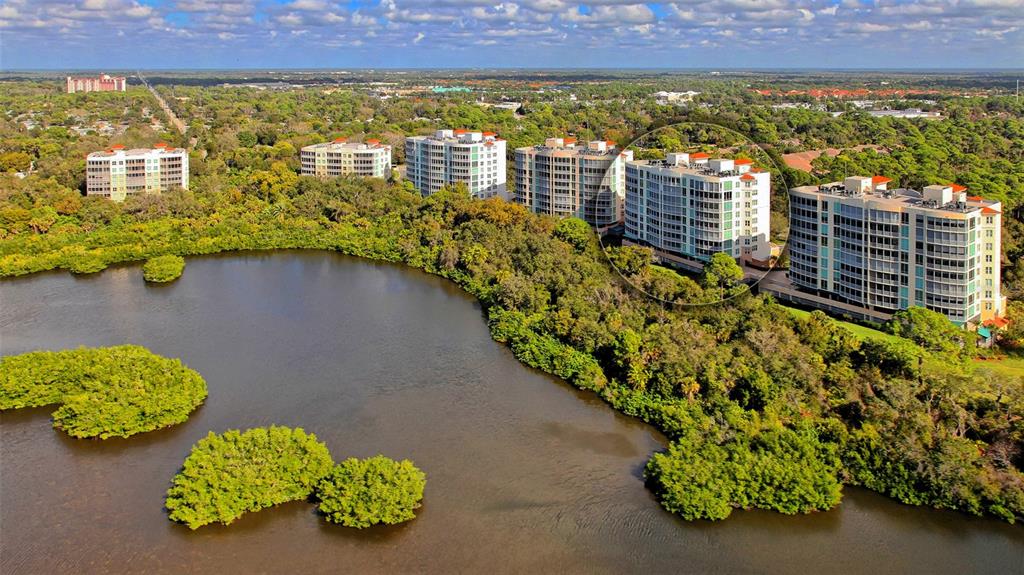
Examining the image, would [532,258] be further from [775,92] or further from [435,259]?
[775,92]

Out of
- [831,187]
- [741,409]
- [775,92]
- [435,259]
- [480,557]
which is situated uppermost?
[775,92]

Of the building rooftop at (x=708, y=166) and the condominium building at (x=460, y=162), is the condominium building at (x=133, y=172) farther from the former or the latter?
the building rooftop at (x=708, y=166)

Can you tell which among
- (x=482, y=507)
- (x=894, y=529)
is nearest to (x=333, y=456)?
(x=482, y=507)

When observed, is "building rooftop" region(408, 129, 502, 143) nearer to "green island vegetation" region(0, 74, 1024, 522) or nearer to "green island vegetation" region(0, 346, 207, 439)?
"green island vegetation" region(0, 74, 1024, 522)

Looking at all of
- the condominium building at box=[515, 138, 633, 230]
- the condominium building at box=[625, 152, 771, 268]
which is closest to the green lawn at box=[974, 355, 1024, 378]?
the condominium building at box=[625, 152, 771, 268]

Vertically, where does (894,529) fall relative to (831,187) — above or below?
below

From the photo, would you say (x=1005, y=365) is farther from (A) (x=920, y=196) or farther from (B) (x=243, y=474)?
(B) (x=243, y=474)

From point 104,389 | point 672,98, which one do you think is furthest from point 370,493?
point 672,98
